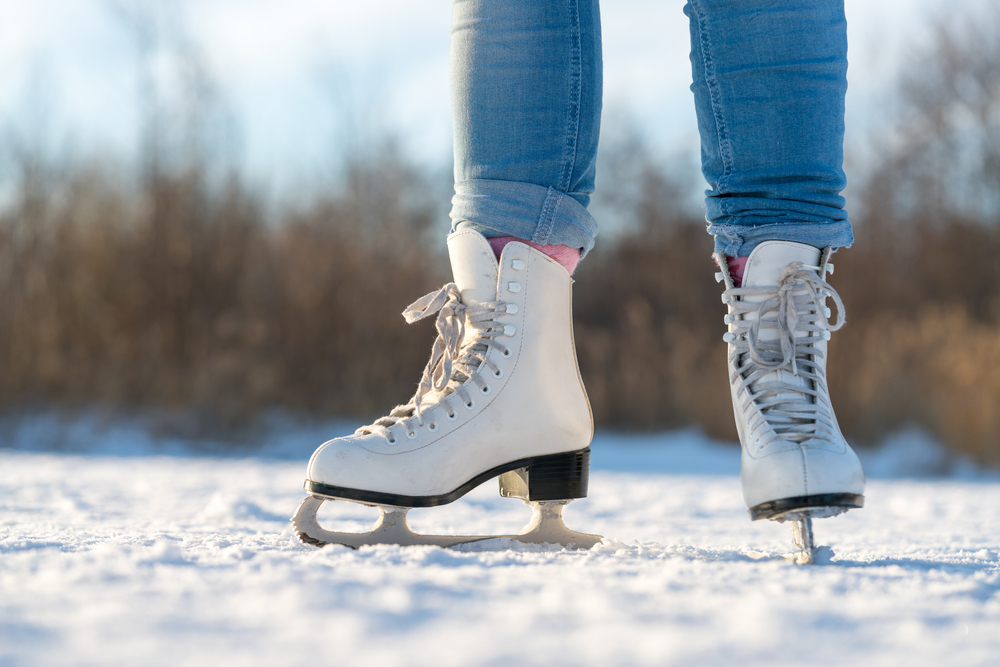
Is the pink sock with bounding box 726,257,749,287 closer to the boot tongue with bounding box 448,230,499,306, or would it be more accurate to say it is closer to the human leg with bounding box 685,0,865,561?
the human leg with bounding box 685,0,865,561

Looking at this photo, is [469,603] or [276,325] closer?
[469,603]

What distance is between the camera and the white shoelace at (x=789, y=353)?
2.72 ft

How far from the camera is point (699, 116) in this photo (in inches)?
37.4

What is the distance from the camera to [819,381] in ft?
2.76

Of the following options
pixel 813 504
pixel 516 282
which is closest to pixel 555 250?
pixel 516 282

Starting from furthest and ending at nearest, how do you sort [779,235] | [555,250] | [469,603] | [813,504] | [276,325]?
[276,325] < [555,250] < [779,235] < [813,504] < [469,603]

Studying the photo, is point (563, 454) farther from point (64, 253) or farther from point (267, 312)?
point (64, 253)

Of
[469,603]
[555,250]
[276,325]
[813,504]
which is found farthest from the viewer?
[276,325]

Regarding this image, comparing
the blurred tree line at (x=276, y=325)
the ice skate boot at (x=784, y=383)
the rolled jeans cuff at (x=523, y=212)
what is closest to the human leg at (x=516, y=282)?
the rolled jeans cuff at (x=523, y=212)

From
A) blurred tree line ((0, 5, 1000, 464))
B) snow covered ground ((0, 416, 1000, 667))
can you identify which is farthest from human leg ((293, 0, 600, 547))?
blurred tree line ((0, 5, 1000, 464))

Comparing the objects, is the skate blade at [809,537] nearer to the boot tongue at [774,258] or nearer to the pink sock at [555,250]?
the boot tongue at [774,258]

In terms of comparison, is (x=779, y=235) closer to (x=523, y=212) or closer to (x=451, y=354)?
(x=523, y=212)

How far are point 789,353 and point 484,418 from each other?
35cm

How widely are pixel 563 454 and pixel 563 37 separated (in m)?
0.51
